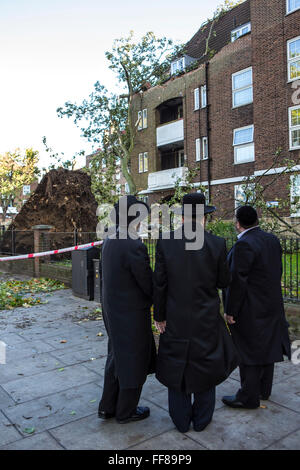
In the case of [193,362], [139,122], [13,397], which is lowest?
[13,397]

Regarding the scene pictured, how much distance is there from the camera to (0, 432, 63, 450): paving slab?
3.11m

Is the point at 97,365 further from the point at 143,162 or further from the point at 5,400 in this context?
the point at 143,162

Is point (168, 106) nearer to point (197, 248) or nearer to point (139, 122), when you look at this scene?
point (139, 122)

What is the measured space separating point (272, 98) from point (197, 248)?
730 inches

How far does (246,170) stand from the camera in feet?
73.0

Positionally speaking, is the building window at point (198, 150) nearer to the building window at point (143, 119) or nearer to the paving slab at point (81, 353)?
the building window at point (143, 119)

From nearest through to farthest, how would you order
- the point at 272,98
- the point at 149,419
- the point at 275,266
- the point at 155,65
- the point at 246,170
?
1. the point at 149,419
2. the point at 275,266
3. the point at 272,98
4. the point at 246,170
5. the point at 155,65

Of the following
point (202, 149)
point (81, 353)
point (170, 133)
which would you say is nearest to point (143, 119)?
point (170, 133)

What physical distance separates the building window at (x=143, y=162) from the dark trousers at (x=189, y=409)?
28.2 metres

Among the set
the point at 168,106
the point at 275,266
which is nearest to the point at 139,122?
the point at 168,106

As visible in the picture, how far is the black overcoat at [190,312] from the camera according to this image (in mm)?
3186

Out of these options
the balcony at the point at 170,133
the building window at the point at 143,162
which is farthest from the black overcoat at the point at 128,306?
the building window at the point at 143,162

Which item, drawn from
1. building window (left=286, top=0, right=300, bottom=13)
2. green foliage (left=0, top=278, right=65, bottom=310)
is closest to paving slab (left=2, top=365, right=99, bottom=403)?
green foliage (left=0, top=278, right=65, bottom=310)
